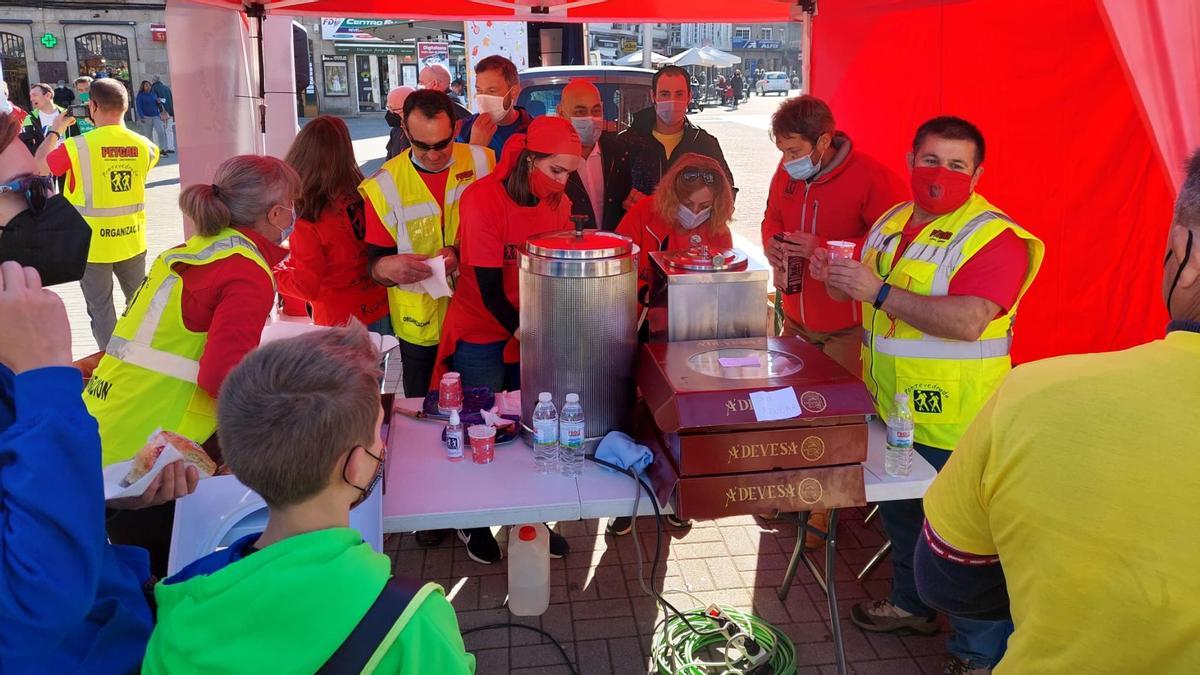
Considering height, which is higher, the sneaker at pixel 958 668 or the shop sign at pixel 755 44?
the shop sign at pixel 755 44

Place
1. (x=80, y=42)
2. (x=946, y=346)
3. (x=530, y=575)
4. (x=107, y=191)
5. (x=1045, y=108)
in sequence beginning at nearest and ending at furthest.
A: 1. (x=946, y=346)
2. (x=530, y=575)
3. (x=1045, y=108)
4. (x=107, y=191)
5. (x=80, y=42)

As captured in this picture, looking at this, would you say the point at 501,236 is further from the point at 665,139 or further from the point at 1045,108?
the point at 1045,108

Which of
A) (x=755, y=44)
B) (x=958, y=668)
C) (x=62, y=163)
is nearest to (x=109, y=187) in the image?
(x=62, y=163)

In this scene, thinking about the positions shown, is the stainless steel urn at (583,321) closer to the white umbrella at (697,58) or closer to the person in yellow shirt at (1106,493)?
the person in yellow shirt at (1106,493)

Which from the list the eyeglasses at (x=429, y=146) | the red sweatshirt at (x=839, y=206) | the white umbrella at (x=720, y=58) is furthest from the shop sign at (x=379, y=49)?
the red sweatshirt at (x=839, y=206)

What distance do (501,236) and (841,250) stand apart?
1.27 meters

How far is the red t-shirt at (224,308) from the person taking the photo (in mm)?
2389

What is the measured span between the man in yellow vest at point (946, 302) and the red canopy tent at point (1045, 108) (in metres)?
0.50

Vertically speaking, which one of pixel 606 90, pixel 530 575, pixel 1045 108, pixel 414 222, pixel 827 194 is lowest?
pixel 530 575

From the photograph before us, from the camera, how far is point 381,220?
3.84 metres

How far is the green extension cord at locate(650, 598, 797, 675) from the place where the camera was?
2961 millimetres

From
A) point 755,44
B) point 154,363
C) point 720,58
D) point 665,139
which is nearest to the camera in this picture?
point 154,363

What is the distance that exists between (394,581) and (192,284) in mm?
1530

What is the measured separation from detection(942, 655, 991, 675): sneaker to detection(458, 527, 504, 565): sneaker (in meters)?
1.80
